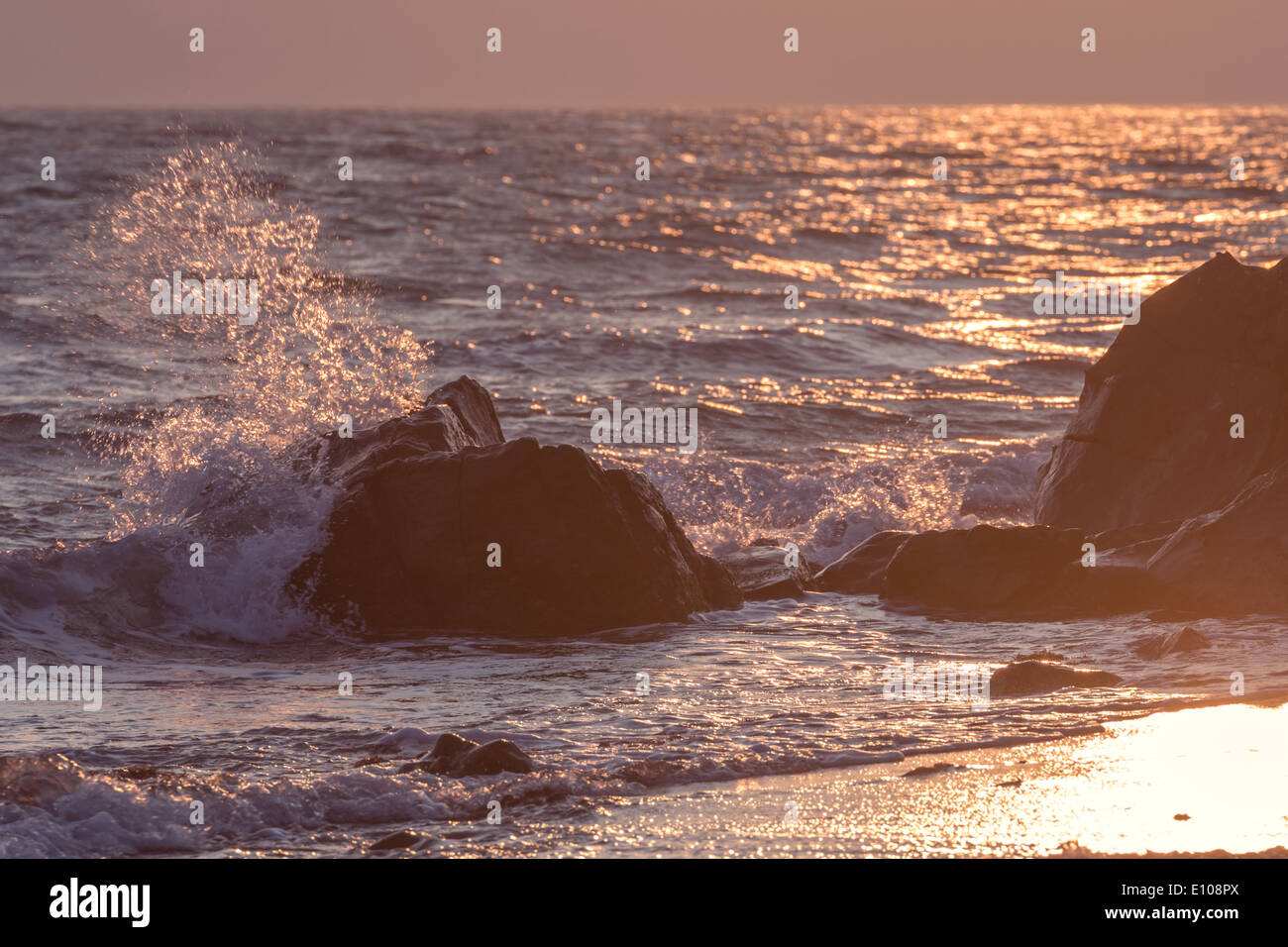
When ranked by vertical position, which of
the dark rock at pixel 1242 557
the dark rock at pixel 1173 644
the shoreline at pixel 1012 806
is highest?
the dark rock at pixel 1242 557

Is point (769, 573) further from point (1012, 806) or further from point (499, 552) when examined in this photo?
point (1012, 806)

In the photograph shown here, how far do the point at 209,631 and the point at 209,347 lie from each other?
504 cm

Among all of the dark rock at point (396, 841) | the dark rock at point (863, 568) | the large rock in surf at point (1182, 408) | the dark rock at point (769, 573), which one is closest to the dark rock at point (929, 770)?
the dark rock at point (396, 841)

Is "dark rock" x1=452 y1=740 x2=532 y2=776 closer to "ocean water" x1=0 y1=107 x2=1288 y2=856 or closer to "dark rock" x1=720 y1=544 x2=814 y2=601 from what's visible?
"ocean water" x1=0 y1=107 x2=1288 y2=856

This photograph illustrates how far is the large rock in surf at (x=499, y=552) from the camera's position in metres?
9.45

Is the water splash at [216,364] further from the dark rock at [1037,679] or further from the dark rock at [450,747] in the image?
the dark rock at [1037,679]

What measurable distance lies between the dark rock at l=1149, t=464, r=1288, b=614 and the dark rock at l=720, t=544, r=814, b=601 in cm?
236

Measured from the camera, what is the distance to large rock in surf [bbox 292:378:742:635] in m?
9.45

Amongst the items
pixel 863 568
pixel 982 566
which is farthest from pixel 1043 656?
pixel 863 568

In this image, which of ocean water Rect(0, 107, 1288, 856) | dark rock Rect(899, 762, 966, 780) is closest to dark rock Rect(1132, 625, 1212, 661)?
ocean water Rect(0, 107, 1288, 856)

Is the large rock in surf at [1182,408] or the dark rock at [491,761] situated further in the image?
the large rock in surf at [1182,408]

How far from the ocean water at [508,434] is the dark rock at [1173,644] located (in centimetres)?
16
